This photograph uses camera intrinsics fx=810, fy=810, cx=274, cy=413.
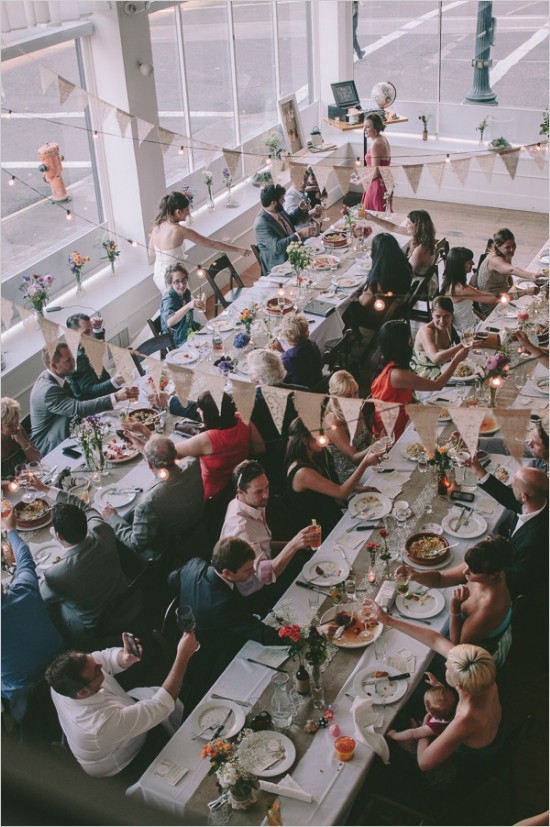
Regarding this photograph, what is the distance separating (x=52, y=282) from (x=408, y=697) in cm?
509

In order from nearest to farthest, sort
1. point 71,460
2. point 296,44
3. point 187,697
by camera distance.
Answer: point 187,697 → point 71,460 → point 296,44

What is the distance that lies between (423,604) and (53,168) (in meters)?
5.40

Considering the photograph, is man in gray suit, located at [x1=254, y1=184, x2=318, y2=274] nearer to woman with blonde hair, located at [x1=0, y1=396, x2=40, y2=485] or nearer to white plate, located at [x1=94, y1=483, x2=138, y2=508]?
woman with blonde hair, located at [x1=0, y1=396, x2=40, y2=485]

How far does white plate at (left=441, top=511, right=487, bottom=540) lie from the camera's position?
165 inches

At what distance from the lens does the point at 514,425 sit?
3.67 meters

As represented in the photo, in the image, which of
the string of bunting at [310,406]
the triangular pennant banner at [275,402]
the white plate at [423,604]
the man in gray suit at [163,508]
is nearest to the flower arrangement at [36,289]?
the string of bunting at [310,406]

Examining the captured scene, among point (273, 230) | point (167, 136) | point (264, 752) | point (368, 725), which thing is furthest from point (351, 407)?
point (273, 230)

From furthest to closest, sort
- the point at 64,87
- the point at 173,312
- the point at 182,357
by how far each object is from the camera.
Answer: the point at 173,312, the point at 182,357, the point at 64,87

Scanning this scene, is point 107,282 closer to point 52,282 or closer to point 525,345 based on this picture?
point 52,282

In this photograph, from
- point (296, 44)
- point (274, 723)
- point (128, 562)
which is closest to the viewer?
point (274, 723)

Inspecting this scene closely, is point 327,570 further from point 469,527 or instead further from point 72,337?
point 72,337

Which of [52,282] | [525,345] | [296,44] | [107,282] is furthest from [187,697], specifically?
[296,44]

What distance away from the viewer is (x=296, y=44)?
35.6ft

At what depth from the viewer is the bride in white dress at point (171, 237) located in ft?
23.1
